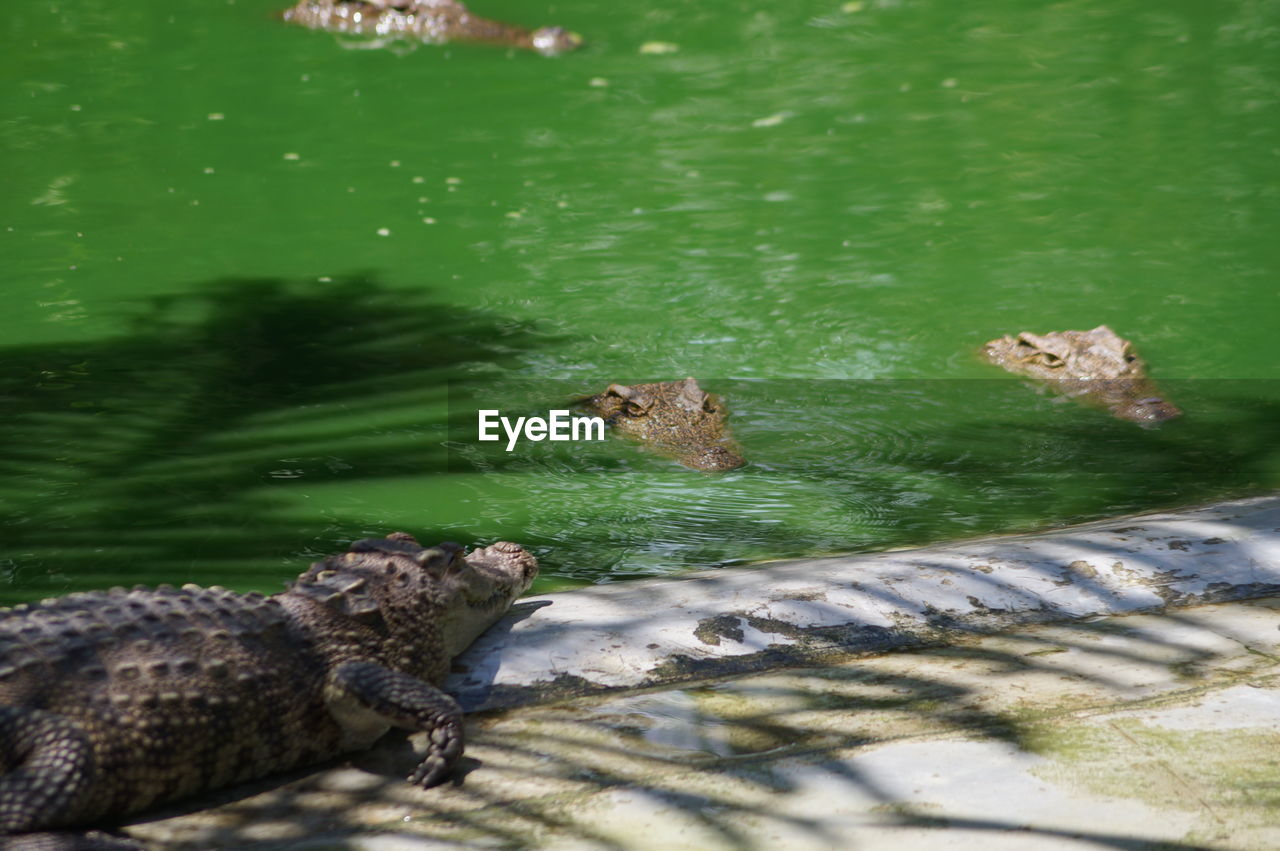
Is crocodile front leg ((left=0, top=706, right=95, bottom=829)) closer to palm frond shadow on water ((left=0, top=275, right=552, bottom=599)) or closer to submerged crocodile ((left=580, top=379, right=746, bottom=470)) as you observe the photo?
palm frond shadow on water ((left=0, top=275, right=552, bottom=599))

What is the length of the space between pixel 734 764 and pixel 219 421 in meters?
4.21

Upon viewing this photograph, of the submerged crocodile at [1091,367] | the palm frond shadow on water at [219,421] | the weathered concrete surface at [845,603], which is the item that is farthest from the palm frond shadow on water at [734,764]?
the submerged crocodile at [1091,367]

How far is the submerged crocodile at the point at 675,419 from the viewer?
6602mm

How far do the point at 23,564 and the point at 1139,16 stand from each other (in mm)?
13195

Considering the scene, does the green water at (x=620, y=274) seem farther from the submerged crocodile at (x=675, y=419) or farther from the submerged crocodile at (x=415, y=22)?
the submerged crocodile at (x=415, y=22)

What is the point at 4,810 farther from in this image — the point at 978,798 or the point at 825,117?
the point at 825,117

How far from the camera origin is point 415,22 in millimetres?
15031

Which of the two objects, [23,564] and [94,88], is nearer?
[23,564]

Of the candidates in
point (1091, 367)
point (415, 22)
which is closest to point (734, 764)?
point (1091, 367)

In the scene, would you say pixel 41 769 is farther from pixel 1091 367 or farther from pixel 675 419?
pixel 1091 367

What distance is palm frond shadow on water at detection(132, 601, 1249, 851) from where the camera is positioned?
295 cm

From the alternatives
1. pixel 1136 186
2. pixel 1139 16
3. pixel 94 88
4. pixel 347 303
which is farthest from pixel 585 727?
pixel 1139 16

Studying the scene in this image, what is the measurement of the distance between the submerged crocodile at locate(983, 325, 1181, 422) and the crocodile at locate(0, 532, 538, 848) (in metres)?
4.64

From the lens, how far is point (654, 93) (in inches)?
492
